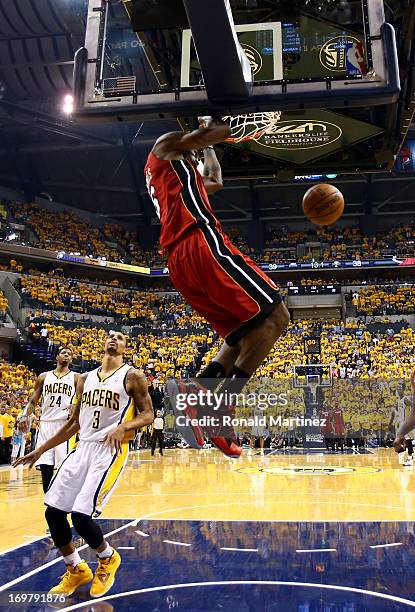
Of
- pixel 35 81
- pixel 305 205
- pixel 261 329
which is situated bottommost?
pixel 261 329

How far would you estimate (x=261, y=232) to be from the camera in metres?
31.8

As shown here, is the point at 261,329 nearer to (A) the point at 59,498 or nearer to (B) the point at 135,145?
(A) the point at 59,498

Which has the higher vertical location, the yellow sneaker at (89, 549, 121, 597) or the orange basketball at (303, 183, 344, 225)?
the orange basketball at (303, 183, 344, 225)

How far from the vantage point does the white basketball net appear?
4.33 metres

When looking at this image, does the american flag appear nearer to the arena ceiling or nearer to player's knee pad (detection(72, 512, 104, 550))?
player's knee pad (detection(72, 512, 104, 550))

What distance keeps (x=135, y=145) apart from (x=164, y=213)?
26911mm

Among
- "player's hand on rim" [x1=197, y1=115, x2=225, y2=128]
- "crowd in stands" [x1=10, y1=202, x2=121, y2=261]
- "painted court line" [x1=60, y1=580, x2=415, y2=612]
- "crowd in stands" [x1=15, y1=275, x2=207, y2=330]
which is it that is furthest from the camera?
"crowd in stands" [x1=10, y1=202, x2=121, y2=261]

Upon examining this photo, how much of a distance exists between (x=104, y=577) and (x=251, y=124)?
3.67 m

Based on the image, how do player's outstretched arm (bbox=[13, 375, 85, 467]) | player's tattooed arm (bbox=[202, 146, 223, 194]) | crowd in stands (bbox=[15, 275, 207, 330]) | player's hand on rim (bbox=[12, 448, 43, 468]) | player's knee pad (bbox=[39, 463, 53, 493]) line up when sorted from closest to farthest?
player's tattooed arm (bbox=[202, 146, 223, 194]) → player's hand on rim (bbox=[12, 448, 43, 468]) → player's outstretched arm (bbox=[13, 375, 85, 467]) → player's knee pad (bbox=[39, 463, 53, 493]) → crowd in stands (bbox=[15, 275, 207, 330])

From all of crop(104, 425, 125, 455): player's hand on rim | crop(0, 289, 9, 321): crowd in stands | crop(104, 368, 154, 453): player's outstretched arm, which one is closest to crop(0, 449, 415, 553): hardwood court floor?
crop(104, 368, 154, 453): player's outstretched arm

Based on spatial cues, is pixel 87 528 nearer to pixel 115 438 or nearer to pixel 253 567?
pixel 115 438

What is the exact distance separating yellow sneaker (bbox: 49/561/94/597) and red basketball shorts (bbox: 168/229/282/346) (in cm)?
261

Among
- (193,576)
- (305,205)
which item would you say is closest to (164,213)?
(305,205)

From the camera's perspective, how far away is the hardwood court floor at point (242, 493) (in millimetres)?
7055
